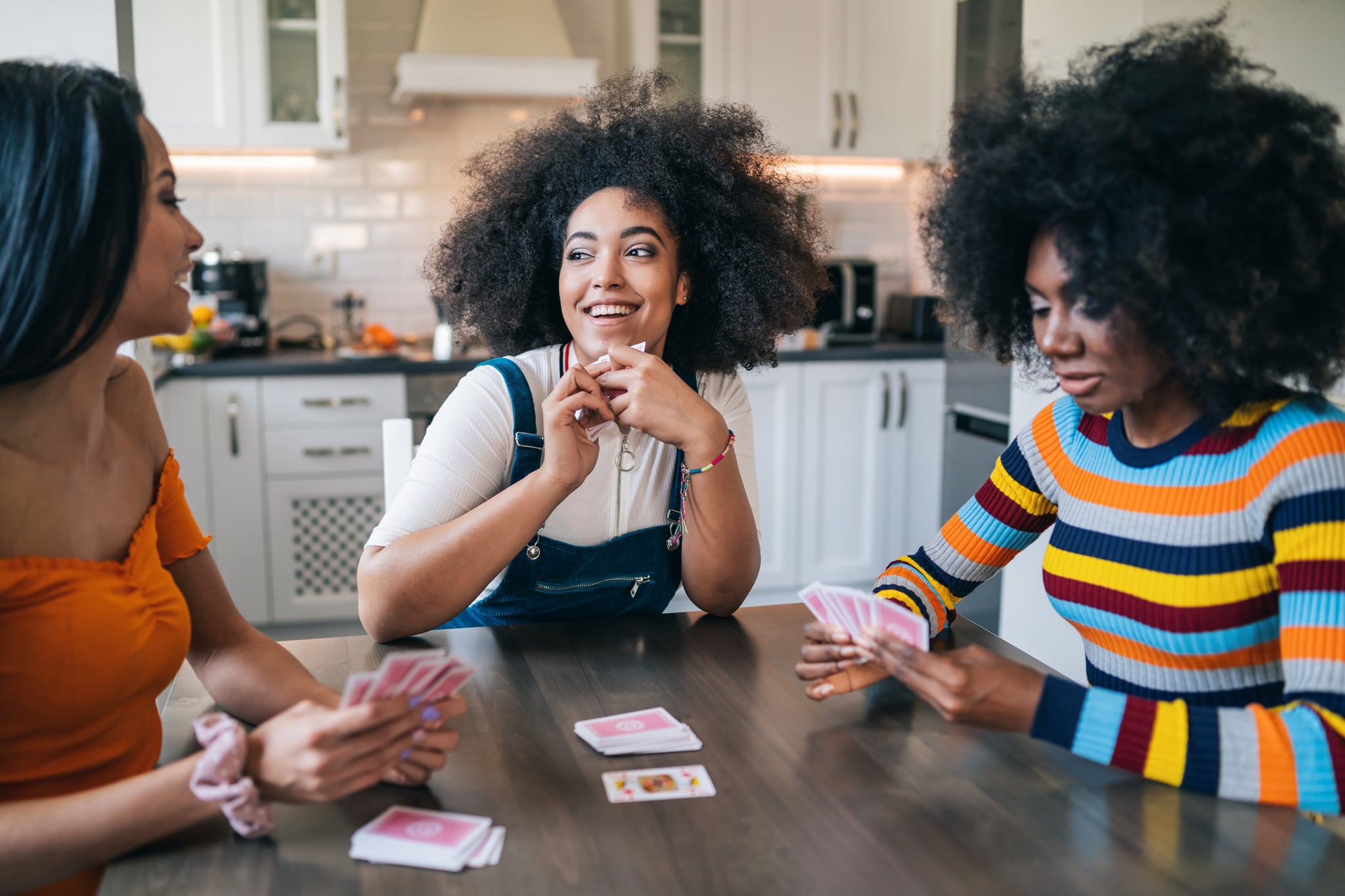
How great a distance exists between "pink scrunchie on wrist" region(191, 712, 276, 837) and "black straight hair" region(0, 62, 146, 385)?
0.40 m

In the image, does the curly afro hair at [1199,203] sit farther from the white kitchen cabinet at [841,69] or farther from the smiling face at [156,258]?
the white kitchen cabinet at [841,69]

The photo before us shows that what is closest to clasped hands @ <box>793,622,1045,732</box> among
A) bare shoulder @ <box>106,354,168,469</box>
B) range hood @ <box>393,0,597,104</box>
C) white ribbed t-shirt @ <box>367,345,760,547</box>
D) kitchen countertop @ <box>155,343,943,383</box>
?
white ribbed t-shirt @ <box>367,345,760,547</box>

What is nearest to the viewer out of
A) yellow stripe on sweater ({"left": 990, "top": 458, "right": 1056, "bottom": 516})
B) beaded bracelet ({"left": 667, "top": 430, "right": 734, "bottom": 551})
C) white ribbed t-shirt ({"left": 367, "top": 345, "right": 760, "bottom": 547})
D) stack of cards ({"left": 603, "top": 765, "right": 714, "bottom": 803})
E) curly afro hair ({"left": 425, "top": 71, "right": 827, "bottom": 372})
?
stack of cards ({"left": 603, "top": 765, "right": 714, "bottom": 803})

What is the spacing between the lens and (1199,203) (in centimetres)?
111

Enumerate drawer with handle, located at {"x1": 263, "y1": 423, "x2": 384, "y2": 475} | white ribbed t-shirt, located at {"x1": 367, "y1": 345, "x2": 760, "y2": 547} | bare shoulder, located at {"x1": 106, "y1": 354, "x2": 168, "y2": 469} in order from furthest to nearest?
1. drawer with handle, located at {"x1": 263, "y1": 423, "x2": 384, "y2": 475}
2. white ribbed t-shirt, located at {"x1": 367, "y1": 345, "x2": 760, "y2": 547}
3. bare shoulder, located at {"x1": 106, "y1": 354, "x2": 168, "y2": 469}

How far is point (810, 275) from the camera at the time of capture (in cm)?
201

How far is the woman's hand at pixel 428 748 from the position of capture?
106 cm

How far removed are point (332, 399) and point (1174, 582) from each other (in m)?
3.07

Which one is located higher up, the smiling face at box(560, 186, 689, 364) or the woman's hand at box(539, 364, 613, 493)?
the smiling face at box(560, 186, 689, 364)

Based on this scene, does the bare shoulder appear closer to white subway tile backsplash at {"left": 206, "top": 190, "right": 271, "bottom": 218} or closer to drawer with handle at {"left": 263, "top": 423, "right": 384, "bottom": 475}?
drawer with handle at {"left": 263, "top": 423, "right": 384, "bottom": 475}

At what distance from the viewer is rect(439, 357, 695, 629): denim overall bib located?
1677 millimetres

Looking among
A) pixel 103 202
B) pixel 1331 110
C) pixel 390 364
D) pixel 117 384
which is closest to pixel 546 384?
pixel 117 384

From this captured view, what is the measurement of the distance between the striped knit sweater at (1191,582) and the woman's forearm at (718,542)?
0.78 ft

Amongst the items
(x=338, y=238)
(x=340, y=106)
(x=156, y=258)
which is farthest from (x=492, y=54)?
(x=156, y=258)
